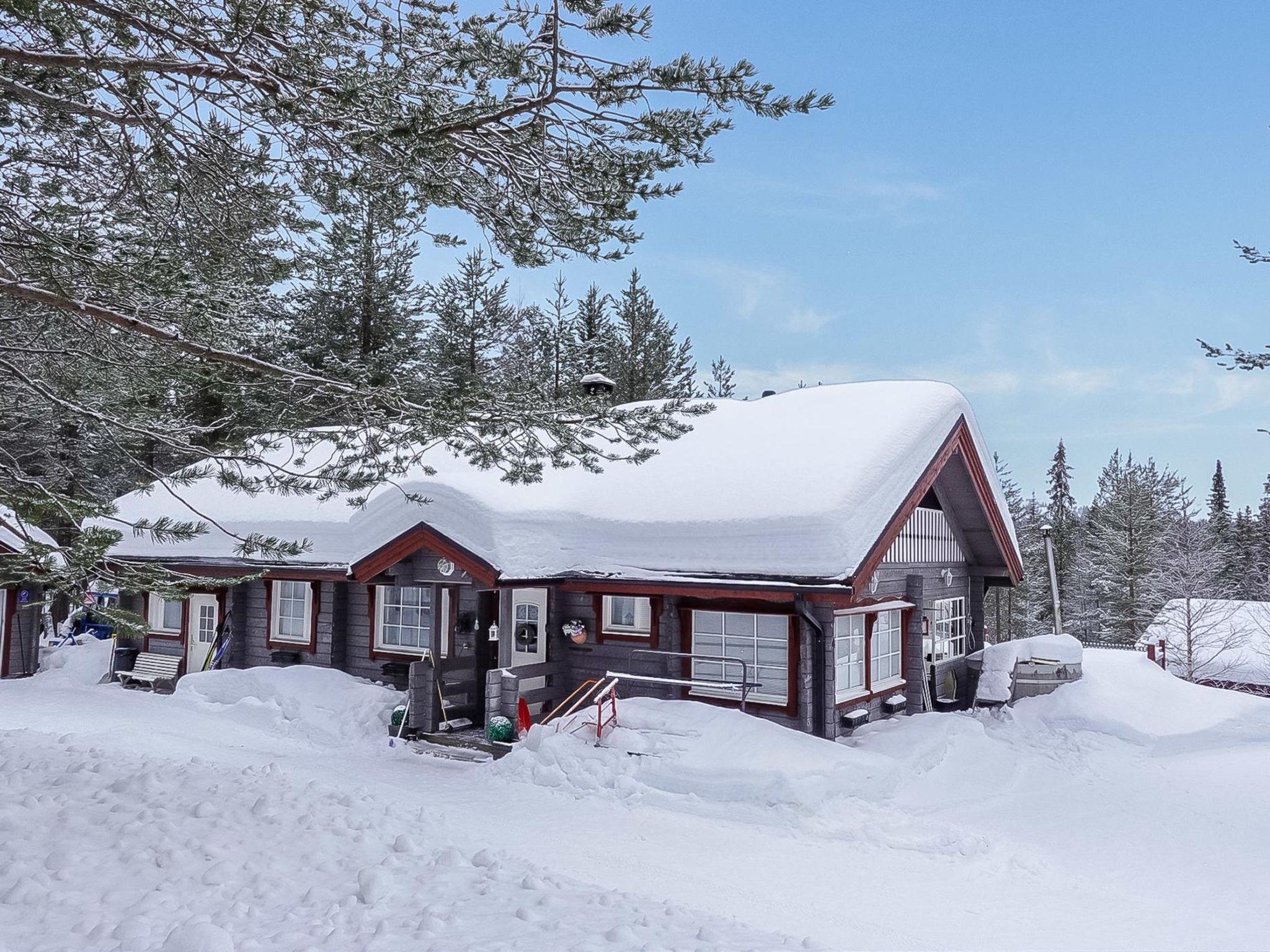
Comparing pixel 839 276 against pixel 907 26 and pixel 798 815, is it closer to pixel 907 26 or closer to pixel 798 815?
pixel 907 26

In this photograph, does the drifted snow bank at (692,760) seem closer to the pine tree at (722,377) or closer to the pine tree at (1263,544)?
the pine tree at (722,377)

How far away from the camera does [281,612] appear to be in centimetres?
1533

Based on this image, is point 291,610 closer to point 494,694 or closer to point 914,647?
point 494,694

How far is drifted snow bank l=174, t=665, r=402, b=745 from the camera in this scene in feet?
40.5

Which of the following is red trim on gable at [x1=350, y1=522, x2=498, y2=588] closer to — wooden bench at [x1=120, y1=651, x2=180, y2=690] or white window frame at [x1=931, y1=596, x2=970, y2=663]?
wooden bench at [x1=120, y1=651, x2=180, y2=690]

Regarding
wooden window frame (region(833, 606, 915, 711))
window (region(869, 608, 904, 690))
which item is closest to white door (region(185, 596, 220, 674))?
wooden window frame (region(833, 606, 915, 711))

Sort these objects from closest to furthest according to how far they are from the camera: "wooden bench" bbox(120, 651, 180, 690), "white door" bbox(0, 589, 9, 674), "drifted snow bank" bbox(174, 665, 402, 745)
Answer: "drifted snow bank" bbox(174, 665, 402, 745) → "wooden bench" bbox(120, 651, 180, 690) → "white door" bbox(0, 589, 9, 674)

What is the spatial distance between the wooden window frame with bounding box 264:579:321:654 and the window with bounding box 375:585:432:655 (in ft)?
4.29

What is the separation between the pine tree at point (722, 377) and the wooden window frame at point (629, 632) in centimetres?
2141

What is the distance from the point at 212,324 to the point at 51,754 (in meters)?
5.99

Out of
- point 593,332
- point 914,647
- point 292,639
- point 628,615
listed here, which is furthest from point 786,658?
point 593,332

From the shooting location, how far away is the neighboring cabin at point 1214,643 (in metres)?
26.8

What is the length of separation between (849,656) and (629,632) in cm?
329

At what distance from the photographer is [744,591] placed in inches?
415
